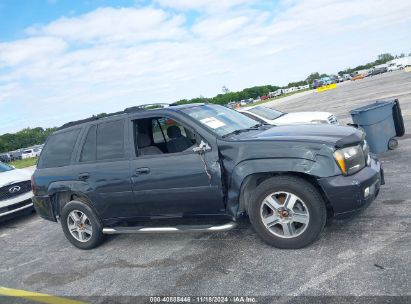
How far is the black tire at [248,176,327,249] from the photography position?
4.26 m

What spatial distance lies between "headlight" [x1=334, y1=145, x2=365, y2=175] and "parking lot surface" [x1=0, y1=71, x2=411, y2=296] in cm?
82

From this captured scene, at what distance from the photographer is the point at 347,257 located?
4.12 meters

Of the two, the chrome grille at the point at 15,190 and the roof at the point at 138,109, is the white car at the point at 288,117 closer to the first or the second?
the roof at the point at 138,109

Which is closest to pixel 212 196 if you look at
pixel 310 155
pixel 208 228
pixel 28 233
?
pixel 208 228

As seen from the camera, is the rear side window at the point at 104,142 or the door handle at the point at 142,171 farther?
the rear side window at the point at 104,142

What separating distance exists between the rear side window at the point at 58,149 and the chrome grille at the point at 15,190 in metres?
2.59

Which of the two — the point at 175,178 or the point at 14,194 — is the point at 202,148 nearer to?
the point at 175,178

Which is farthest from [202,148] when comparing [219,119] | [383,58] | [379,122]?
[383,58]

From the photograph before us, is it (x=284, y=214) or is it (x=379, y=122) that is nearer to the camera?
(x=284, y=214)

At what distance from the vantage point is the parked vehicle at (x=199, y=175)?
4.29m

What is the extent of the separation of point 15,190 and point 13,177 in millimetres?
505

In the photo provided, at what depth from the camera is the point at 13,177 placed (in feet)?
28.7

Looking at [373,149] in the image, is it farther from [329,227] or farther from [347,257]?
[347,257]

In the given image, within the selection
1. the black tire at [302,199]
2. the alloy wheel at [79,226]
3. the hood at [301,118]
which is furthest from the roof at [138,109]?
the hood at [301,118]
